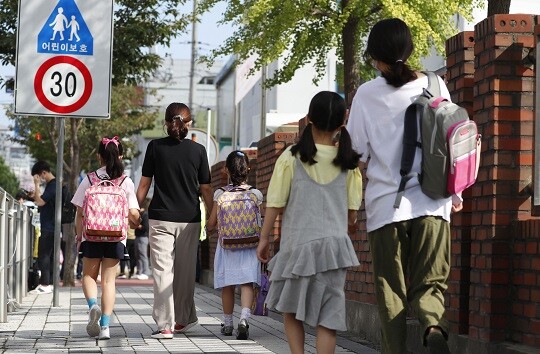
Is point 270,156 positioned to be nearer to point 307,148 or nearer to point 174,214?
point 174,214

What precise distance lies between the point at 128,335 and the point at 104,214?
1102mm

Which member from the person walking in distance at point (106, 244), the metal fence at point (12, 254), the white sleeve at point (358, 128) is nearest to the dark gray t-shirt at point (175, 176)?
the person walking in distance at point (106, 244)

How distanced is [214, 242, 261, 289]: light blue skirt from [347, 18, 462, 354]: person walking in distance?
4.95 metres

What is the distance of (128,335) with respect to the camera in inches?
430

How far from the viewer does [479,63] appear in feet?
26.0

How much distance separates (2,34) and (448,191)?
1766cm

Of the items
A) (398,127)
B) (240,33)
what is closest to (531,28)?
(398,127)

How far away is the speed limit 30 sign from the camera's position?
14227 millimetres

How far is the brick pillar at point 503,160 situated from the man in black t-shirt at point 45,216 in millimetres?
11816

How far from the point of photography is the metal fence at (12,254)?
12.1 m

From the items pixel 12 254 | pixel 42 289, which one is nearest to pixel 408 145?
pixel 12 254

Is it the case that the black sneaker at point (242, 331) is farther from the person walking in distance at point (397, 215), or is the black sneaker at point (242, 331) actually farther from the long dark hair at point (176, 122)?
the person walking in distance at point (397, 215)

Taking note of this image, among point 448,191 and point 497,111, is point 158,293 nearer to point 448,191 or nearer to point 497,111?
point 497,111

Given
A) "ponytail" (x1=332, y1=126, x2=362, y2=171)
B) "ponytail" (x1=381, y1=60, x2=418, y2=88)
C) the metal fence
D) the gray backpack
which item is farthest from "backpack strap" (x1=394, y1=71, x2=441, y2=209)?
the metal fence
